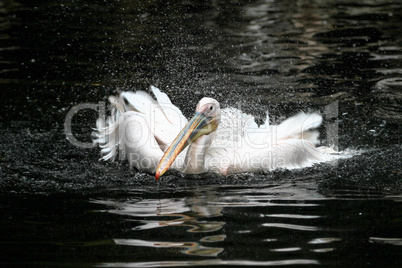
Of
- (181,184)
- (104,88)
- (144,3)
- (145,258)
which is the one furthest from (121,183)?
(144,3)

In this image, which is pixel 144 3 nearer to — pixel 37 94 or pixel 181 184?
pixel 37 94

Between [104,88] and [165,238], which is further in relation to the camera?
[104,88]

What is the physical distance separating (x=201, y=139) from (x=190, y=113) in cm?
203

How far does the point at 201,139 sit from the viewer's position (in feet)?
17.3

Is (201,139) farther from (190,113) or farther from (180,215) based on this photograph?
(190,113)

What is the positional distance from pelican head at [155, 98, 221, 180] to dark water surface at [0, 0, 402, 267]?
0.33 metres

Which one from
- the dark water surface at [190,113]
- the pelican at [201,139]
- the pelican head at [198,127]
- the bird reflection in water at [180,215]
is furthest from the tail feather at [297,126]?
the bird reflection in water at [180,215]

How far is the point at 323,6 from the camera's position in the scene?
1239 cm

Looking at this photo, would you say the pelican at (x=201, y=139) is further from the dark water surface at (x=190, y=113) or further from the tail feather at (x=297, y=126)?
the dark water surface at (x=190, y=113)

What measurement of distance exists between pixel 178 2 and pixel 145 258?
995 centimetres

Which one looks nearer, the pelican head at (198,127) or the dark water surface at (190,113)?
the dark water surface at (190,113)

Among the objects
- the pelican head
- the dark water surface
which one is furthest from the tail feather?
the pelican head

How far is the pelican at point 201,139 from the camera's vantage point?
525cm

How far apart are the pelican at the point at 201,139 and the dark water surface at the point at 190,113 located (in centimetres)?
15
